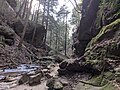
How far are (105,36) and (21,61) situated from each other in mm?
11573

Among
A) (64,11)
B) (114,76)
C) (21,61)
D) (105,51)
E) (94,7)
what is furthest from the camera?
(64,11)

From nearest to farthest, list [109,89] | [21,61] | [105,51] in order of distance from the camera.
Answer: [109,89] < [105,51] < [21,61]

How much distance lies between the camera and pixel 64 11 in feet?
153

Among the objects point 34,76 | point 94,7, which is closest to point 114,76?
point 34,76

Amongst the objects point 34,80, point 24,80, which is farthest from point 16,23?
point 34,80

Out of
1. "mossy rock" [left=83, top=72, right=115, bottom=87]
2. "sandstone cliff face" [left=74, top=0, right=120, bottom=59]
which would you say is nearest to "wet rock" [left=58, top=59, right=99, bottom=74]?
"mossy rock" [left=83, top=72, right=115, bottom=87]

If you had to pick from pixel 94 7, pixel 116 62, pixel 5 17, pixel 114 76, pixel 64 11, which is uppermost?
pixel 64 11

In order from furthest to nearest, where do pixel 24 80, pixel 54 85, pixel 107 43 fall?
1. pixel 24 80
2. pixel 107 43
3. pixel 54 85

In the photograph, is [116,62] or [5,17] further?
[5,17]

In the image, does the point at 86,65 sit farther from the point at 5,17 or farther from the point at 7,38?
the point at 5,17

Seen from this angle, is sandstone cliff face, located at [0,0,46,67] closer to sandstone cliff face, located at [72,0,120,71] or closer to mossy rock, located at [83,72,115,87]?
sandstone cliff face, located at [72,0,120,71]

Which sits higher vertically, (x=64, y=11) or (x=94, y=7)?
(x=64, y=11)

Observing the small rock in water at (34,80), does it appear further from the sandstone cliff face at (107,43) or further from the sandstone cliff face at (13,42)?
the sandstone cliff face at (13,42)

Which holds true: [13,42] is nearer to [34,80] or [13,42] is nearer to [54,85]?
[34,80]
